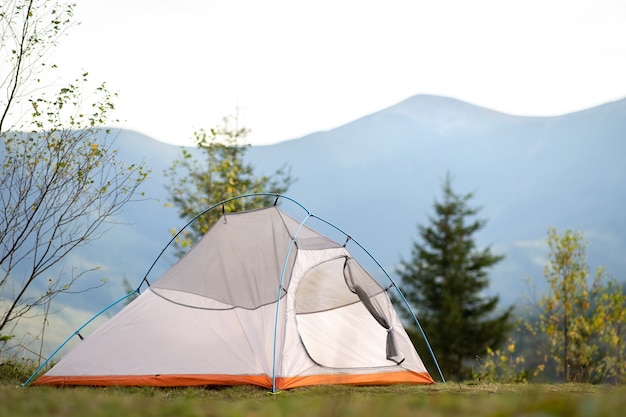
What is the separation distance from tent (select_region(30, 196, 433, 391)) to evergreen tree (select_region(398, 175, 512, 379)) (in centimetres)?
1311

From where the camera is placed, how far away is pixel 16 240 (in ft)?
25.5

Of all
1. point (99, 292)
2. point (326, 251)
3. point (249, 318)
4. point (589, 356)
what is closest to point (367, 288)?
point (326, 251)

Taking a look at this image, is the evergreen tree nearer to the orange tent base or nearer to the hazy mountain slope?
the orange tent base

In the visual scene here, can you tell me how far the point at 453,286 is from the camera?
21266 mm

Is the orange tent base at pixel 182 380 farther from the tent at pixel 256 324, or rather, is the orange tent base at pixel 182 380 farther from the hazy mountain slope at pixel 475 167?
the hazy mountain slope at pixel 475 167

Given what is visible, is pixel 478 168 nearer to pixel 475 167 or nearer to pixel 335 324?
pixel 475 167

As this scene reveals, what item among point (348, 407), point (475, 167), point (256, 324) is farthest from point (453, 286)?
point (475, 167)

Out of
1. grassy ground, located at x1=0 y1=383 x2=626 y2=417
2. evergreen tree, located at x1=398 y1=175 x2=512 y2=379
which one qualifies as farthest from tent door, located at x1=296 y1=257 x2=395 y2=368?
evergreen tree, located at x1=398 y1=175 x2=512 y2=379

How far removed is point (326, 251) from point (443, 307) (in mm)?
14334

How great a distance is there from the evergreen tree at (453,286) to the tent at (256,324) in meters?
13.1

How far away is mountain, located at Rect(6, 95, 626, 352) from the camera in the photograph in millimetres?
43938

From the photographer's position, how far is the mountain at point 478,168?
43.9 meters

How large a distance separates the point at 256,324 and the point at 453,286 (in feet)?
50.7

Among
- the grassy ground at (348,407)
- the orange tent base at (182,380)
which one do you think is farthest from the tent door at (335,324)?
the grassy ground at (348,407)
